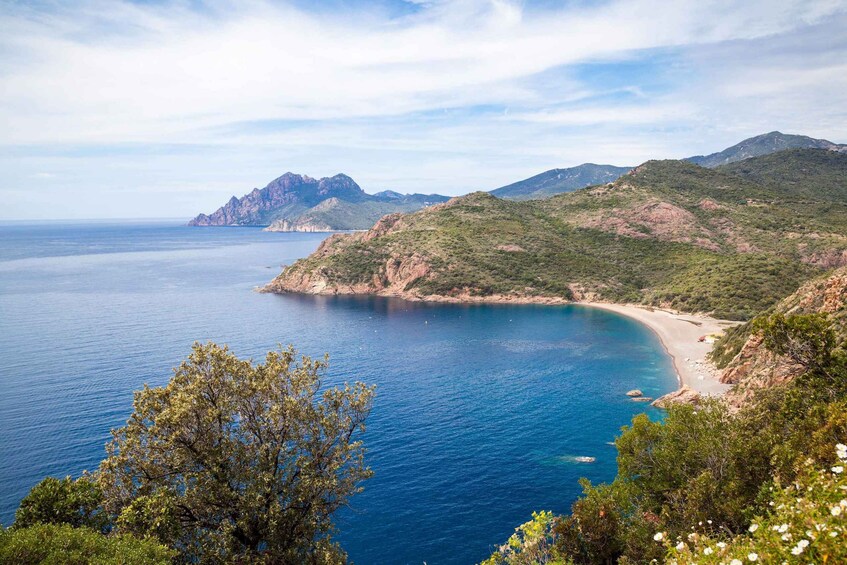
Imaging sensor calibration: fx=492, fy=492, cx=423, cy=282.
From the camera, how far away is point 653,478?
32656mm

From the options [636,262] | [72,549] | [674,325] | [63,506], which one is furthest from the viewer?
[636,262]

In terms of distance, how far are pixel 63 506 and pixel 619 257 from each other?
562ft

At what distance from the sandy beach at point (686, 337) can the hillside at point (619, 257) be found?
6.35m

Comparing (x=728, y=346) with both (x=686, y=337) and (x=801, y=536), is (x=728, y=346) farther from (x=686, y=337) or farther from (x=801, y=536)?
(x=801, y=536)

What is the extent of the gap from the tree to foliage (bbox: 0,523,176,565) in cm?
226

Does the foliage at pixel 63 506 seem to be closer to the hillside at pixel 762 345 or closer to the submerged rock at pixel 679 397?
the hillside at pixel 762 345

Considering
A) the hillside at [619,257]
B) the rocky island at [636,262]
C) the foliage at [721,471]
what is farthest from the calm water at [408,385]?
the hillside at [619,257]

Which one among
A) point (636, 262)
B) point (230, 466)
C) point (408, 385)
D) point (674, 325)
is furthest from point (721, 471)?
point (636, 262)

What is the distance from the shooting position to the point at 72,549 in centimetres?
1812

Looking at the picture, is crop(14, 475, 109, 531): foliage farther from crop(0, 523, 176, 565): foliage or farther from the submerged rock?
the submerged rock

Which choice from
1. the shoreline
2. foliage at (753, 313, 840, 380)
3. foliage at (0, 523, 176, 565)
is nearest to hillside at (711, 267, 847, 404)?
the shoreline

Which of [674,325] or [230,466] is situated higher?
[230,466]

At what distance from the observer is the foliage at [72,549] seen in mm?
Result: 17219

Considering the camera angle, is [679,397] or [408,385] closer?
[679,397]
